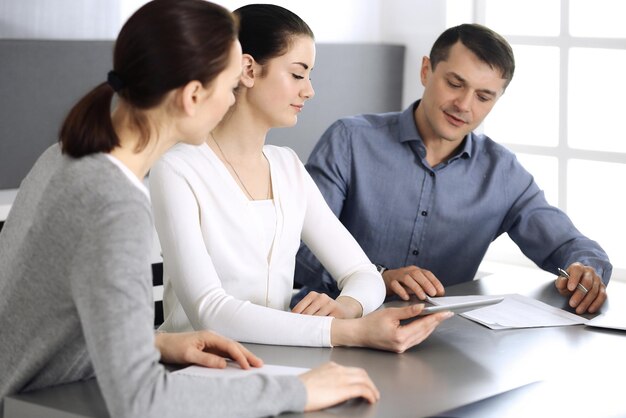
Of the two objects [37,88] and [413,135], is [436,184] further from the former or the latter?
[37,88]

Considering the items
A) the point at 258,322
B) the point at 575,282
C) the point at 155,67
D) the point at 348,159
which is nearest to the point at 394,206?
the point at 348,159

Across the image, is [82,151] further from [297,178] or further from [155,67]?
[297,178]

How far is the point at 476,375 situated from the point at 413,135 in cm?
117

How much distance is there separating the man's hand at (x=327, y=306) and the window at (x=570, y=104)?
1.94 metres

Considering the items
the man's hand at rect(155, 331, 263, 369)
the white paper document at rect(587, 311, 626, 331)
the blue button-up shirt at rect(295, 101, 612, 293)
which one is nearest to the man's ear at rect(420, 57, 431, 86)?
the blue button-up shirt at rect(295, 101, 612, 293)

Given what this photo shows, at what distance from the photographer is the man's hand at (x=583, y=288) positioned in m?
2.29

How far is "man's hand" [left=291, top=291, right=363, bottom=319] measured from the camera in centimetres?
198

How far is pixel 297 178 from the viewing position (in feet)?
7.47

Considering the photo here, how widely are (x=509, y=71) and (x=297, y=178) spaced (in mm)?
778

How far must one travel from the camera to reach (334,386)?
152 cm

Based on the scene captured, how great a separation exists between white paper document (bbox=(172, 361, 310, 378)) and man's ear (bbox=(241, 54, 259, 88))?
2.27 feet

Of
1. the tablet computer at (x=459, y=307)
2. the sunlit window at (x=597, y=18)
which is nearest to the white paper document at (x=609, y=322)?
the tablet computer at (x=459, y=307)

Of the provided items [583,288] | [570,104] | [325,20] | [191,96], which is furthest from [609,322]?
[325,20]

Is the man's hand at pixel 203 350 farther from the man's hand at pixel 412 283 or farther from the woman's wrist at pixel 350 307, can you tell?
the man's hand at pixel 412 283
